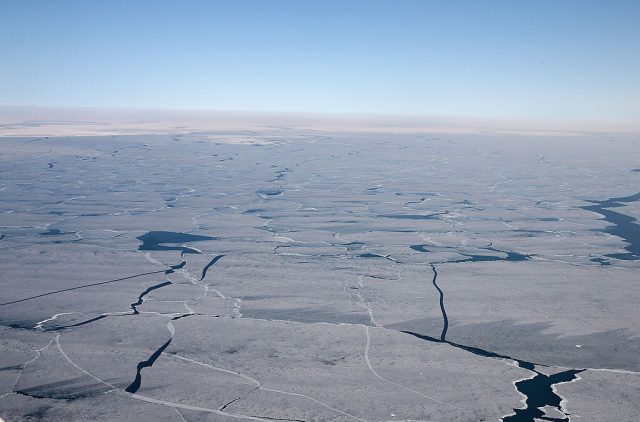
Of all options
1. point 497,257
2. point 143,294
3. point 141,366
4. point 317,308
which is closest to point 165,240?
point 143,294

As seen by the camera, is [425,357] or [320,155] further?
[320,155]

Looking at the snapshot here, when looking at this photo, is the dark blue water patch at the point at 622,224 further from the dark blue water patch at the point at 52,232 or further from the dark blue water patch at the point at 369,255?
the dark blue water patch at the point at 52,232

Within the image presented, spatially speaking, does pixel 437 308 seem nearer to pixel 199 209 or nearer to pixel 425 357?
pixel 425 357

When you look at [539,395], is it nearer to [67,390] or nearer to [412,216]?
[67,390]

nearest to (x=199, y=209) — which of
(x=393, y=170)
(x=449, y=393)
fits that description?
(x=449, y=393)

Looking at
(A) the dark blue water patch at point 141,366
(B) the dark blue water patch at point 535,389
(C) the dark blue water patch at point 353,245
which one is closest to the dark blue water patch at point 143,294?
(A) the dark blue water patch at point 141,366
